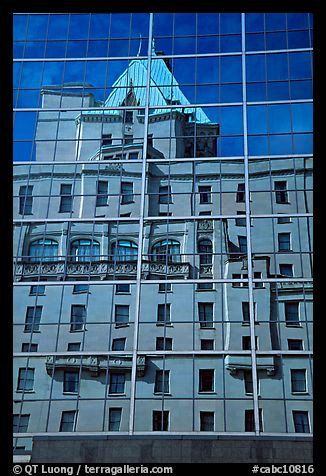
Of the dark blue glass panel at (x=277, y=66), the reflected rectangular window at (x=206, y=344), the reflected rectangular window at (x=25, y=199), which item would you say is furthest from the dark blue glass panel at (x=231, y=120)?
the reflected rectangular window at (x=206, y=344)

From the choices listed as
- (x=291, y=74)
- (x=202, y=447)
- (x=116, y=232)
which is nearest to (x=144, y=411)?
(x=202, y=447)

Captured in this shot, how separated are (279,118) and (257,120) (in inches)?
33.9

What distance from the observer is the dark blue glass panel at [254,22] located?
2631cm

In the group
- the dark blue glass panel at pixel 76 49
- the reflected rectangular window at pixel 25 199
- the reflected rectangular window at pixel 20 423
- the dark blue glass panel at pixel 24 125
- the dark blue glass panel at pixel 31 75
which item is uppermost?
the dark blue glass panel at pixel 76 49

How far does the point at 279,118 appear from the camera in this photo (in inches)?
988

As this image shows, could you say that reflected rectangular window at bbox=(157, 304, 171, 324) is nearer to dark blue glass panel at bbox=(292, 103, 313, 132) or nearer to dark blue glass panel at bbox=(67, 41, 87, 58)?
dark blue glass panel at bbox=(292, 103, 313, 132)

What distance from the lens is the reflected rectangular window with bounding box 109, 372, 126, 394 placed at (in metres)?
21.3

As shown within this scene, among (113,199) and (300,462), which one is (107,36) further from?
(300,462)

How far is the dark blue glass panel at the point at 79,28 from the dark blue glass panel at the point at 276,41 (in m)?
7.60

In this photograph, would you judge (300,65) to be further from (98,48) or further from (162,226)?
(162,226)

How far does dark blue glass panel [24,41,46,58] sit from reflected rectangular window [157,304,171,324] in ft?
39.3

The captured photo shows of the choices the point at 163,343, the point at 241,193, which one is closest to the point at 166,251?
the point at 163,343

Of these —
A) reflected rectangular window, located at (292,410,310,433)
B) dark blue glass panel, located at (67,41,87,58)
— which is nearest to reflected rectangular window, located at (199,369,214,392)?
reflected rectangular window, located at (292,410,310,433)

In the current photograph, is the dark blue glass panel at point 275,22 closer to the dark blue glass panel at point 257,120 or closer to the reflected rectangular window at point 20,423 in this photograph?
the dark blue glass panel at point 257,120
